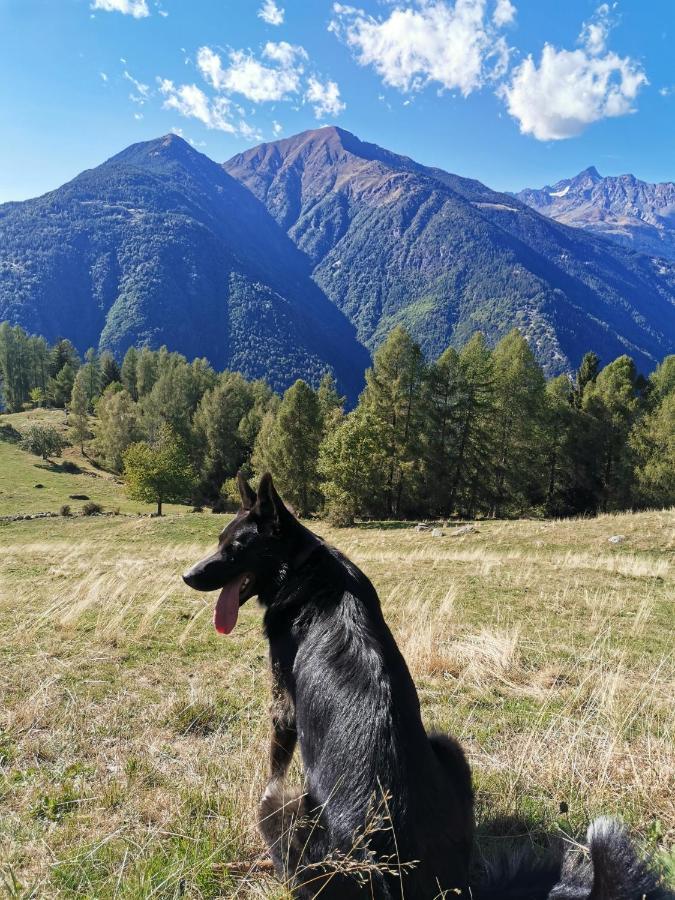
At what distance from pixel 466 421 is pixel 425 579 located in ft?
92.1

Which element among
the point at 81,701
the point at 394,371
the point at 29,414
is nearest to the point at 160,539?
the point at 394,371

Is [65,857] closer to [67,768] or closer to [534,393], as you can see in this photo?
[67,768]

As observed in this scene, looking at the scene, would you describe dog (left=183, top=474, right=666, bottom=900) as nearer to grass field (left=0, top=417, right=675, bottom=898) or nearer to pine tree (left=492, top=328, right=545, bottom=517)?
grass field (left=0, top=417, right=675, bottom=898)

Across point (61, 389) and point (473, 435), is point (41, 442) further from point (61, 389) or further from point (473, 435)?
point (473, 435)

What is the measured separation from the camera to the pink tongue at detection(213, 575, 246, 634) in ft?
9.90

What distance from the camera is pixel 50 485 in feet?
155

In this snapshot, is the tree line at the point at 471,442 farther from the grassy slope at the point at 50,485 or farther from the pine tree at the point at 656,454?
the grassy slope at the point at 50,485

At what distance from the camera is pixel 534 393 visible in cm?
3738

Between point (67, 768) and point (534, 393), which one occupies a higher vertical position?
point (534, 393)

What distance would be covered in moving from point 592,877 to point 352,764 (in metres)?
1.37

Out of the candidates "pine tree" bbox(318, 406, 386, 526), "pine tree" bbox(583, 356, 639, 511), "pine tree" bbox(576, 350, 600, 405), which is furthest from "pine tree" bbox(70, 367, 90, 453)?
"pine tree" bbox(576, 350, 600, 405)

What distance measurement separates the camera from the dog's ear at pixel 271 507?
2879mm

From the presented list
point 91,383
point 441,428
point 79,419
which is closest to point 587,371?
point 441,428

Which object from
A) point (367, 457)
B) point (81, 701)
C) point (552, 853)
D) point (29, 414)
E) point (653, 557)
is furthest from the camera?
point (29, 414)
